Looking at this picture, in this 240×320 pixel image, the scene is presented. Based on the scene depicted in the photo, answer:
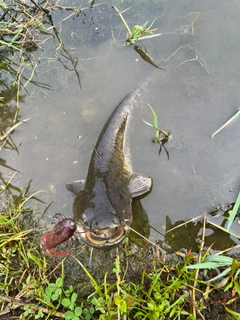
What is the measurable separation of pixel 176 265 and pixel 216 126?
1661mm

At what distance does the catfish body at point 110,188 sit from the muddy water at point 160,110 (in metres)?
0.15

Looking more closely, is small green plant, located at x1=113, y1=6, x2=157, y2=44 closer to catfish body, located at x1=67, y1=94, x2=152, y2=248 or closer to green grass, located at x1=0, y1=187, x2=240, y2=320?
catfish body, located at x1=67, y1=94, x2=152, y2=248

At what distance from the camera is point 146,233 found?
2.98 metres

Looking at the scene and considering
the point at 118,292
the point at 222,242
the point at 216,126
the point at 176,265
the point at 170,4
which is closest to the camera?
the point at 118,292

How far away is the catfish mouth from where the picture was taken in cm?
261

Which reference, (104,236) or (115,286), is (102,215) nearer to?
(104,236)

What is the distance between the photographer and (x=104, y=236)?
2.62m

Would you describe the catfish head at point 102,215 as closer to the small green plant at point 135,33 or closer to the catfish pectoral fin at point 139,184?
the catfish pectoral fin at point 139,184

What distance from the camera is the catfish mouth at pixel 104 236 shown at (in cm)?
261

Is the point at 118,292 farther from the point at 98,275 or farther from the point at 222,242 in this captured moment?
the point at 222,242

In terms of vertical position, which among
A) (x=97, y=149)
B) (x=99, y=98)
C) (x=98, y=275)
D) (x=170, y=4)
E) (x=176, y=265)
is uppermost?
(x=170, y=4)

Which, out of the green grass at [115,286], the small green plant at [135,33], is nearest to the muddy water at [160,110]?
the small green plant at [135,33]

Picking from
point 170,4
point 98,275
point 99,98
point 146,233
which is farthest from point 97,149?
point 170,4

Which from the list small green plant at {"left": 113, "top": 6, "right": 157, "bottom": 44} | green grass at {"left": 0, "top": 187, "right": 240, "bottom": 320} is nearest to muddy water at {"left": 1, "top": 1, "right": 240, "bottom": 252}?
small green plant at {"left": 113, "top": 6, "right": 157, "bottom": 44}
